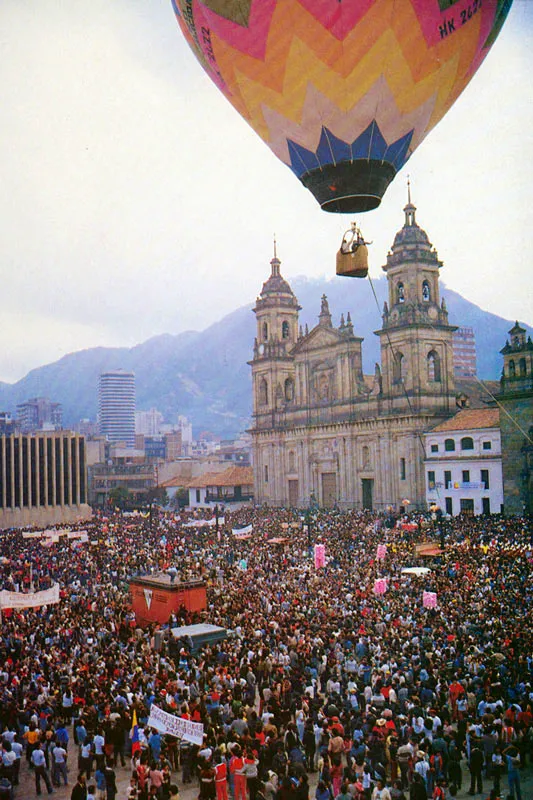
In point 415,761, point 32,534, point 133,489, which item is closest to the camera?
point 415,761

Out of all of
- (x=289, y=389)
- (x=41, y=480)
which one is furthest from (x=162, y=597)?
(x=41, y=480)

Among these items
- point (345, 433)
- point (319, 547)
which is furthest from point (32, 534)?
point (345, 433)

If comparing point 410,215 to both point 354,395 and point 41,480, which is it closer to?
point 354,395

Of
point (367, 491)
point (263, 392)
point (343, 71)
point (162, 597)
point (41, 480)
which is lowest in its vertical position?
point (162, 597)

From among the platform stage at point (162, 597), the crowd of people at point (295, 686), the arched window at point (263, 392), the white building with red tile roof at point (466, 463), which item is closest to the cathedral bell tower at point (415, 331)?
the white building with red tile roof at point (466, 463)

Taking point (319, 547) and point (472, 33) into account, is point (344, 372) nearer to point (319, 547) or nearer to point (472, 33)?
point (319, 547)

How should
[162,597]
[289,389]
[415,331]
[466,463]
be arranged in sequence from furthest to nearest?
[289,389], [415,331], [466,463], [162,597]

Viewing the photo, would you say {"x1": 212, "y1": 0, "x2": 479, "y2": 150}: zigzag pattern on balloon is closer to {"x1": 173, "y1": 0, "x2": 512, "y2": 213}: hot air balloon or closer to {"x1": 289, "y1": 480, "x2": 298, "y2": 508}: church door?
{"x1": 173, "y1": 0, "x2": 512, "y2": 213}: hot air balloon
